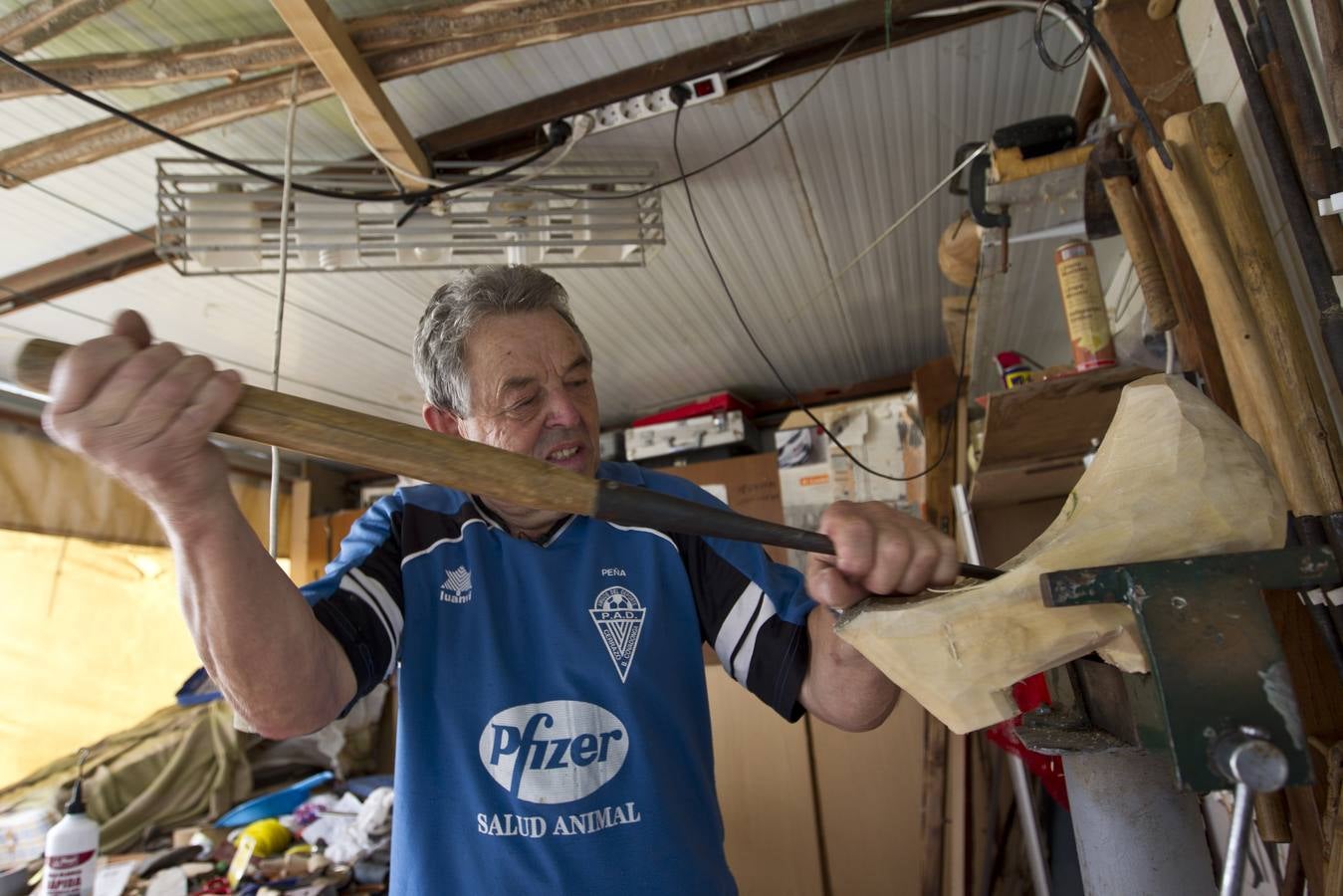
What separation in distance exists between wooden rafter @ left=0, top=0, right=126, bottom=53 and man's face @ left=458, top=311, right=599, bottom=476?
1146 millimetres

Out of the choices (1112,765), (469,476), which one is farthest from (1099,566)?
(469,476)

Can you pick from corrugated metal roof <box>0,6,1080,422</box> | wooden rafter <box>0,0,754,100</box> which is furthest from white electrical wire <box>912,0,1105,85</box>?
wooden rafter <box>0,0,754,100</box>

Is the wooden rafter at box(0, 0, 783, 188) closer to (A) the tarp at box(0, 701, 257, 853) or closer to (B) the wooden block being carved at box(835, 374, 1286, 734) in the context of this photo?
(B) the wooden block being carved at box(835, 374, 1286, 734)

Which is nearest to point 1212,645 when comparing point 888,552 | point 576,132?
point 888,552

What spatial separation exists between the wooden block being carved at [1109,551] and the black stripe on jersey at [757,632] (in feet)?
1.43

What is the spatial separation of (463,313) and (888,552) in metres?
0.82

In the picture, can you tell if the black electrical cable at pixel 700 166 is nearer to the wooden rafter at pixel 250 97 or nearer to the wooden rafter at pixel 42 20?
the wooden rafter at pixel 250 97

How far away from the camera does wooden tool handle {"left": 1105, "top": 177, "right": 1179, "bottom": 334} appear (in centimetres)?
109

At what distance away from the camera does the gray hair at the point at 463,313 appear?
1209mm

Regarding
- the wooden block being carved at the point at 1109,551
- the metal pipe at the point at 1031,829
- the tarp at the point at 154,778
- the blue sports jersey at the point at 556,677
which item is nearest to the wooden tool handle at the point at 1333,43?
the wooden block being carved at the point at 1109,551

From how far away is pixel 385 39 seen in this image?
5.16 feet

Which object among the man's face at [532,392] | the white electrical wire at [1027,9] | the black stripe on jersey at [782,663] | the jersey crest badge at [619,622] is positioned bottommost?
the black stripe on jersey at [782,663]

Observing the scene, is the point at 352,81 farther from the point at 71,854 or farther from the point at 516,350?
the point at 71,854

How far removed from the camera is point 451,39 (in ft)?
5.27
